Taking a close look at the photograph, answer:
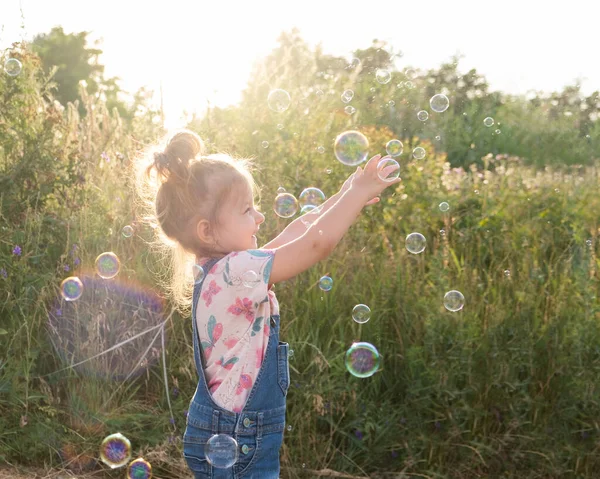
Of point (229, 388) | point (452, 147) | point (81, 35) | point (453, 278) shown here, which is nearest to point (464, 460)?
point (453, 278)

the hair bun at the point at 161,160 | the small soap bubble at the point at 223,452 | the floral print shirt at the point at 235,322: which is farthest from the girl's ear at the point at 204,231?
the small soap bubble at the point at 223,452

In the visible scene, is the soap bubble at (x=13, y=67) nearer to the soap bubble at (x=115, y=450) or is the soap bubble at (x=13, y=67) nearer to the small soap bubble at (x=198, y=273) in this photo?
the soap bubble at (x=115, y=450)

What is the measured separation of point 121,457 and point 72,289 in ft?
3.17

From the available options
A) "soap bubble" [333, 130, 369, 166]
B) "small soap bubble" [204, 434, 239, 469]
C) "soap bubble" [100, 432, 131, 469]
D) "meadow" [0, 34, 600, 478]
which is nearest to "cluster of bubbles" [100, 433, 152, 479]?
"soap bubble" [100, 432, 131, 469]

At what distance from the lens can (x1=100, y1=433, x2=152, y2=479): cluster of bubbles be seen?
3215 millimetres

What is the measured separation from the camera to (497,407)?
3.65m

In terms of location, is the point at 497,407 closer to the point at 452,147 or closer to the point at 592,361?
the point at 592,361

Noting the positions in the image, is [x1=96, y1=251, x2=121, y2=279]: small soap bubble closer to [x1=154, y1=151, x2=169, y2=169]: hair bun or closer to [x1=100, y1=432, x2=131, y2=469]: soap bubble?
[x1=100, y1=432, x2=131, y2=469]: soap bubble

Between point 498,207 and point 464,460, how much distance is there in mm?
2455

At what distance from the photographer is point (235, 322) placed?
225 centimetres

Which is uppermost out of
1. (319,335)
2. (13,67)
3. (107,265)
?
(13,67)

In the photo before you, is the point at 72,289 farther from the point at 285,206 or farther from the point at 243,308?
the point at 243,308

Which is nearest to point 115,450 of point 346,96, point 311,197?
point 311,197

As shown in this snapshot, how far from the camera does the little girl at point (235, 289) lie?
2.19 m
